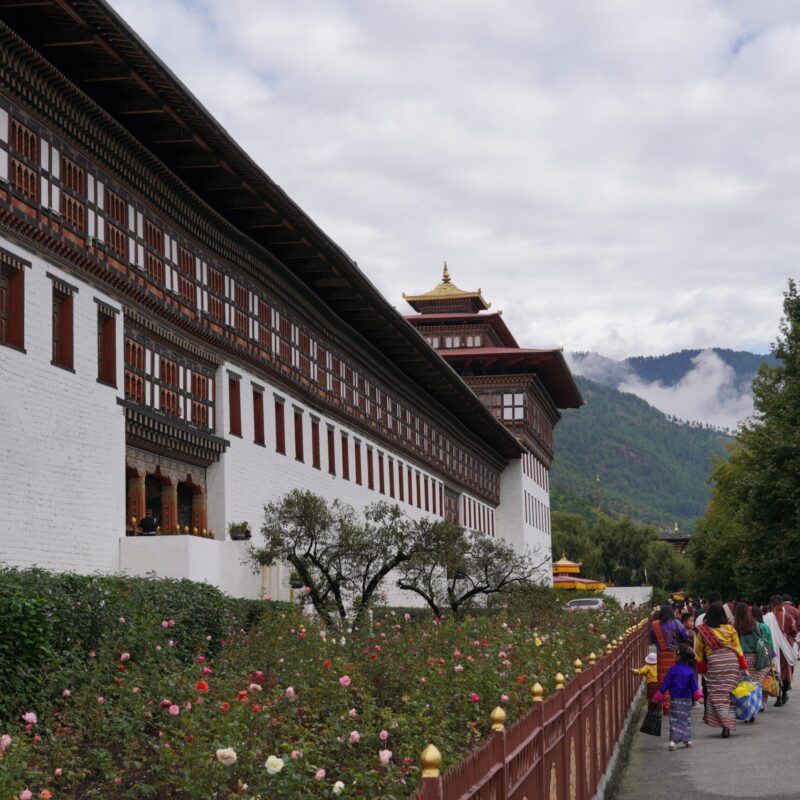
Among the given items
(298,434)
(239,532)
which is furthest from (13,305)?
(298,434)

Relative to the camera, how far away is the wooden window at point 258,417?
3347 centimetres

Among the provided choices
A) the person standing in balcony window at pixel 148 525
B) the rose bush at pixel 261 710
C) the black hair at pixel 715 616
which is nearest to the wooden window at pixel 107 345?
the person standing in balcony window at pixel 148 525

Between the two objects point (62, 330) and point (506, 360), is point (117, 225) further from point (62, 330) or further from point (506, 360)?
point (506, 360)

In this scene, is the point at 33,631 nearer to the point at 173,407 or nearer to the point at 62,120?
the point at 62,120

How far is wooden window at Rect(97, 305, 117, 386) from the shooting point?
24312mm

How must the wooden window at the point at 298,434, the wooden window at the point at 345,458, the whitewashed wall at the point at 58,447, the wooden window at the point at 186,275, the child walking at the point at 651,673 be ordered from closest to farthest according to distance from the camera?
the child walking at the point at 651,673
the whitewashed wall at the point at 58,447
the wooden window at the point at 186,275
the wooden window at the point at 298,434
the wooden window at the point at 345,458

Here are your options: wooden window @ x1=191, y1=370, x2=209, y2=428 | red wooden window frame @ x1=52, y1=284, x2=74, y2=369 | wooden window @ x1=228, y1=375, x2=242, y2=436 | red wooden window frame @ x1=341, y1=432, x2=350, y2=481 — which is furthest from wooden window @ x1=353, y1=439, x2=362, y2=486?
red wooden window frame @ x1=52, y1=284, x2=74, y2=369

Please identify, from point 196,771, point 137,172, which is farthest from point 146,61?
point 196,771

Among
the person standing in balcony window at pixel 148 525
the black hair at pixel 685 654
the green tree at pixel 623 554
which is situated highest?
the green tree at pixel 623 554

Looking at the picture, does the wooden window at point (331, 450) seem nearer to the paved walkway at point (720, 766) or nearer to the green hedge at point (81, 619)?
the green hedge at point (81, 619)

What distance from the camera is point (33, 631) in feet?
43.2

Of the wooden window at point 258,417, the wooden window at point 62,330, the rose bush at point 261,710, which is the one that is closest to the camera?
the rose bush at point 261,710

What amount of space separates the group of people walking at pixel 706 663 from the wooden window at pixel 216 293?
14.6m

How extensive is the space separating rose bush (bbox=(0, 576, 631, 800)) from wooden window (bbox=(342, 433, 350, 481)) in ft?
80.0
